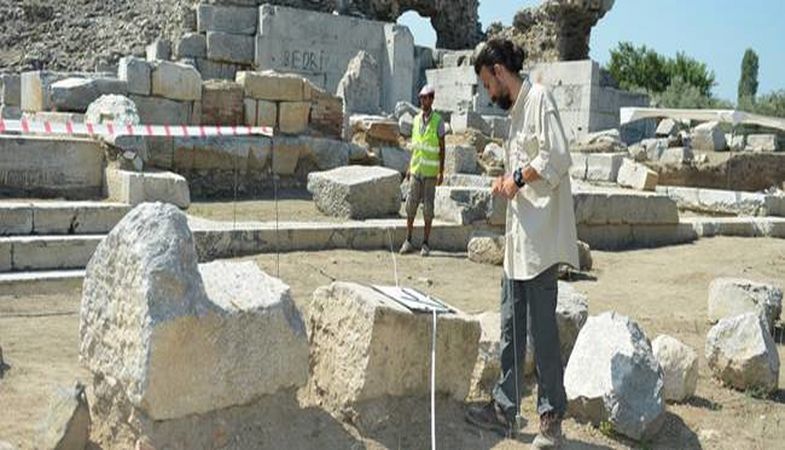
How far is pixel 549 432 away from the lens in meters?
3.95

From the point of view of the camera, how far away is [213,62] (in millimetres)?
18375

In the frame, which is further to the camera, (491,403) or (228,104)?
(228,104)

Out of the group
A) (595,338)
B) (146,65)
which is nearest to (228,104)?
(146,65)

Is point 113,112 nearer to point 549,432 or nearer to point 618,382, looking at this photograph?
Answer: point 618,382

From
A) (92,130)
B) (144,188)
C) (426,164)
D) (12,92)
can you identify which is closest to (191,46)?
(12,92)

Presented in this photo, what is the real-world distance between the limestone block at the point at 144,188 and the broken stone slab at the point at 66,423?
5.91 m

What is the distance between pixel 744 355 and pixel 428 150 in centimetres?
493

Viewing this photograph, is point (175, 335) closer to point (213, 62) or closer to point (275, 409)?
point (275, 409)

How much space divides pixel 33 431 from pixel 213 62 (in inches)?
620

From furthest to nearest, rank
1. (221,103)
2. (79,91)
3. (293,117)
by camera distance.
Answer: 1. (293,117)
2. (221,103)
3. (79,91)

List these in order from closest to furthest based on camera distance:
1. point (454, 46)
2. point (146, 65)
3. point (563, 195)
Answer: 1. point (563, 195)
2. point (146, 65)
3. point (454, 46)

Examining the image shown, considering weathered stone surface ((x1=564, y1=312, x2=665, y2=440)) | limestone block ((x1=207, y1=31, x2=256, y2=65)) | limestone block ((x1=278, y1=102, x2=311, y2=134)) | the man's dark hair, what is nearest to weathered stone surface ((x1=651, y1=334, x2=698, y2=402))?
weathered stone surface ((x1=564, y1=312, x2=665, y2=440))

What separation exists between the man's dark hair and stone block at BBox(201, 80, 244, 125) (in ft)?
31.9

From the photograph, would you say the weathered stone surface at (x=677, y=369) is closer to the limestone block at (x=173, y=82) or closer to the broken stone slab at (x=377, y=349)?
the broken stone slab at (x=377, y=349)
